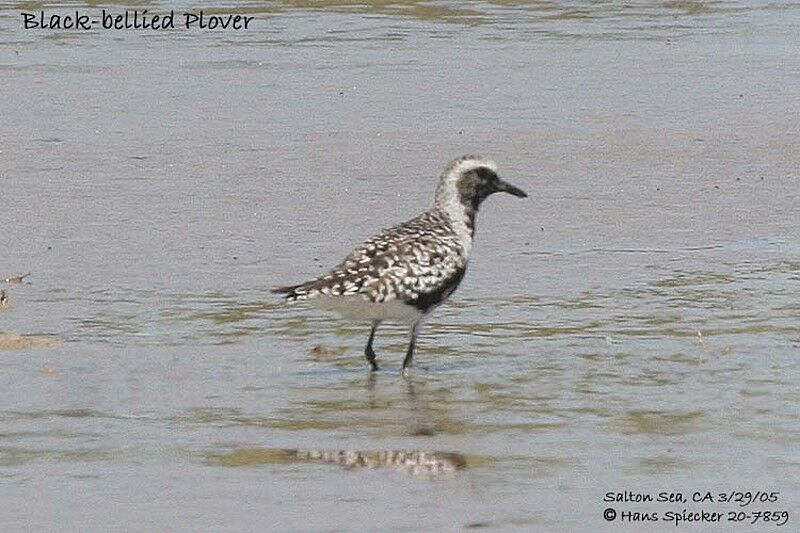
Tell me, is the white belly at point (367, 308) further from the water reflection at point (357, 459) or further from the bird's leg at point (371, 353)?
the water reflection at point (357, 459)

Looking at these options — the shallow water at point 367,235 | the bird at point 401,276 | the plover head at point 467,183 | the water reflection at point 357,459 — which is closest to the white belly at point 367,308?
the bird at point 401,276

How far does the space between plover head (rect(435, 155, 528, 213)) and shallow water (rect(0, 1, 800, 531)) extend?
79cm

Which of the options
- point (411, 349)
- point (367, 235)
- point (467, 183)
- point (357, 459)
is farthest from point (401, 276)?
point (367, 235)

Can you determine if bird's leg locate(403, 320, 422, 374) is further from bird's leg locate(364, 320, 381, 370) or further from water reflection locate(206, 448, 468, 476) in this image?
water reflection locate(206, 448, 468, 476)

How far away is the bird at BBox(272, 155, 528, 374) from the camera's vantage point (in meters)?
10.8

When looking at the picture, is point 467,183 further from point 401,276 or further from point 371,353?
point 371,353

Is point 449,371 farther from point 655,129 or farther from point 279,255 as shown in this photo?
point 655,129

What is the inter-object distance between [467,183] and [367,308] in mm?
1189

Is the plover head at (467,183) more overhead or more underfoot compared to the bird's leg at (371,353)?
more overhead

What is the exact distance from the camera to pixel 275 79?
73.9 feet

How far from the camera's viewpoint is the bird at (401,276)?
10.8 meters

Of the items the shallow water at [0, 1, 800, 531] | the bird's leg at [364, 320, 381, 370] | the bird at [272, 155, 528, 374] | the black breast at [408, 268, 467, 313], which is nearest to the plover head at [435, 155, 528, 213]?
the bird at [272, 155, 528, 374]

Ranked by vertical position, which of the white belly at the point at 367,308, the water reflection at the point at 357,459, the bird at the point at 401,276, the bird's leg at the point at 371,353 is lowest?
the water reflection at the point at 357,459

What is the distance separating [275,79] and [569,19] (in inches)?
228
